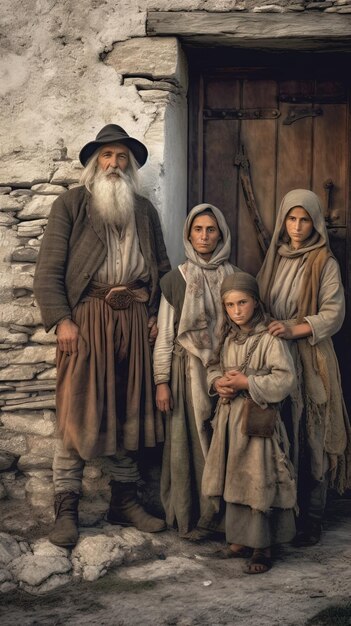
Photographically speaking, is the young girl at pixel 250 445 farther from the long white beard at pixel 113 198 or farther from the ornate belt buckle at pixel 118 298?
the long white beard at pixel 113 198

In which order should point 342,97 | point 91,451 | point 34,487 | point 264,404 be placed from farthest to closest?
point 342,97 → point 34,487 → point 91,451 → point 264,404

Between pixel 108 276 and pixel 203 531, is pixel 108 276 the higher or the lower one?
the higher one

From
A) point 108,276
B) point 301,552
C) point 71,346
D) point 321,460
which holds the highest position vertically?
point 108,276

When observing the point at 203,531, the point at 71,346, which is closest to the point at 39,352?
the point at 71,346

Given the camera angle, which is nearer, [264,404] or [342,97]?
[264,404]

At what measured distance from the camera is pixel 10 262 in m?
4.75

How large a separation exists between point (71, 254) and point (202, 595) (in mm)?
1767

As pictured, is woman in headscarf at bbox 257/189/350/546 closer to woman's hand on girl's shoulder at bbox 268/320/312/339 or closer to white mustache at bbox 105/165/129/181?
woman's hand on girl's shoulder at bbox 268/320/312/339

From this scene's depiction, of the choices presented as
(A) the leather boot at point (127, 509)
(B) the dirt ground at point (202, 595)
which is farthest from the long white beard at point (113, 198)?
(B) the dirt ground at point (202, 595)

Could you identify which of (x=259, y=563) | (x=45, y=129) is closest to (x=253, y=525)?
(x=259, y=563)

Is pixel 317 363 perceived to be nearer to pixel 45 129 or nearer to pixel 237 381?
pixel 237 381

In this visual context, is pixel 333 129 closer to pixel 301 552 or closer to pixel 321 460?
pixel 321 460

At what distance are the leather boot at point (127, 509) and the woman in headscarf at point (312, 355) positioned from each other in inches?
30.5

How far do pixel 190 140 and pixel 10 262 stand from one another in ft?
4.33
